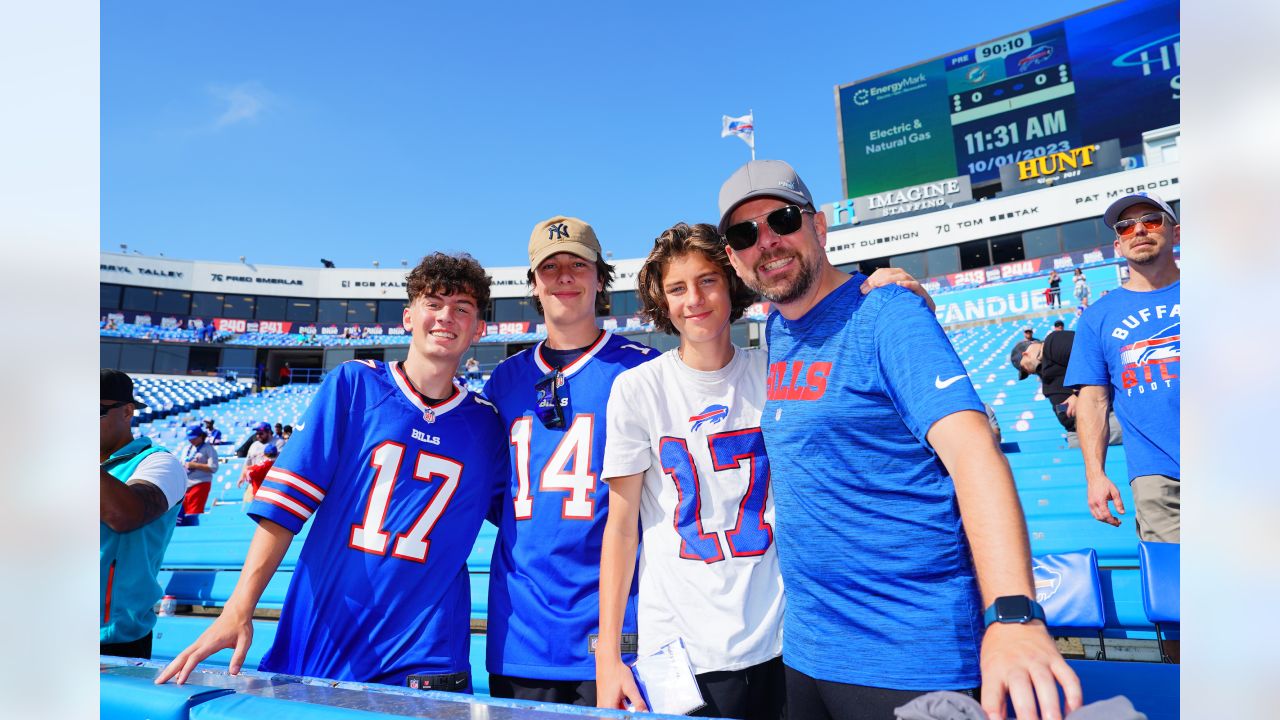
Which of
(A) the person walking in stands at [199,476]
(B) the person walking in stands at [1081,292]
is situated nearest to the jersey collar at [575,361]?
(A) the person walking in stands at [199,476]

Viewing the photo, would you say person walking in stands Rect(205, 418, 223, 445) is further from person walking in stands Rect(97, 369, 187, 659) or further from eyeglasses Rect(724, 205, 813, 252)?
eyeglasses Rect(724, 205, 813, 252)

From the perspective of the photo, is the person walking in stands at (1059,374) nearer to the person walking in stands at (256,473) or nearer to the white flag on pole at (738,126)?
the person walking in stands at (256,473)

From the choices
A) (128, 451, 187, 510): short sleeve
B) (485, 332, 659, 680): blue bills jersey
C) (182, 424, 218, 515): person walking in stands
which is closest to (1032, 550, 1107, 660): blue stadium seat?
(485, 332, 659, 680): blue bills jersey

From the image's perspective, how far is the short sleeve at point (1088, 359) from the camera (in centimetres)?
296

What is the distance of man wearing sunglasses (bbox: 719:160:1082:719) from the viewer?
1.12 m

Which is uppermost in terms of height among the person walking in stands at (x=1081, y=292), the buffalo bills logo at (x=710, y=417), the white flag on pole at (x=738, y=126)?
the white flag on pole at (x=738, y=126)

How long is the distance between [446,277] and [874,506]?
62.8 inches

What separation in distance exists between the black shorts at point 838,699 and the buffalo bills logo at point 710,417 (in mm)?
635

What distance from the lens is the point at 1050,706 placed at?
2.63 feet
